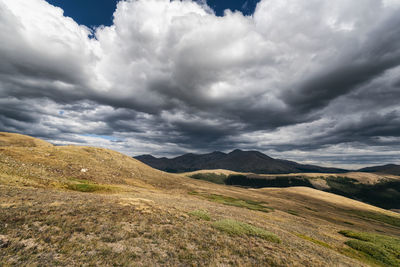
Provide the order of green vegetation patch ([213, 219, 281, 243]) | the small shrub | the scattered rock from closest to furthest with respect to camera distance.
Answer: the scattered rock < green vegetation patch ([213, 219, 281, 243]) < the small shrub

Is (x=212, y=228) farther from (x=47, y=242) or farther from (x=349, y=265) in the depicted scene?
(x=47, y=242)

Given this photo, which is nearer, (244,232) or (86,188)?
(244,232)

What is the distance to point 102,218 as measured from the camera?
53.0ft

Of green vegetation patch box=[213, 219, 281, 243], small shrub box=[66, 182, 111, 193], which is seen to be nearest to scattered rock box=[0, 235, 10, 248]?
green vegetation patch box=[213, 219, 281, 243]

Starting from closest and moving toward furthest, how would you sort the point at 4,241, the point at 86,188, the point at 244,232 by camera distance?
the point at 4,241 → the point at 244,232 → the point at 86,188

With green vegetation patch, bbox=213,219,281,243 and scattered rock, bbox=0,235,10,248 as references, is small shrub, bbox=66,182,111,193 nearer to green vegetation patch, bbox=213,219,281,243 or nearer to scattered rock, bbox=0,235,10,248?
scattered rock, bbox=0,235,10,248

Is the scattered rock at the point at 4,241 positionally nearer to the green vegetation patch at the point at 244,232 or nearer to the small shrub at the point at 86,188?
the green vegetation patch at the point at 244,232

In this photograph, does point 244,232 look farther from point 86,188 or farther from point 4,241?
point 86,188

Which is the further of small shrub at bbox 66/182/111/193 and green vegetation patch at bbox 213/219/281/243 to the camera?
small shrub at bbox 66/182/111/193

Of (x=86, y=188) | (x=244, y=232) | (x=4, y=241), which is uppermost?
(x=4, y=241)

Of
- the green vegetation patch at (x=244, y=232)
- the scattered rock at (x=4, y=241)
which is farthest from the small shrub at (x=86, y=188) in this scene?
the green vegetation patch at (x=244, y=232)

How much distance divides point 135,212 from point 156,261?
9.68 m

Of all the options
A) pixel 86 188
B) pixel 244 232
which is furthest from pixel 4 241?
pixel 86 188

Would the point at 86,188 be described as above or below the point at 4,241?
below
